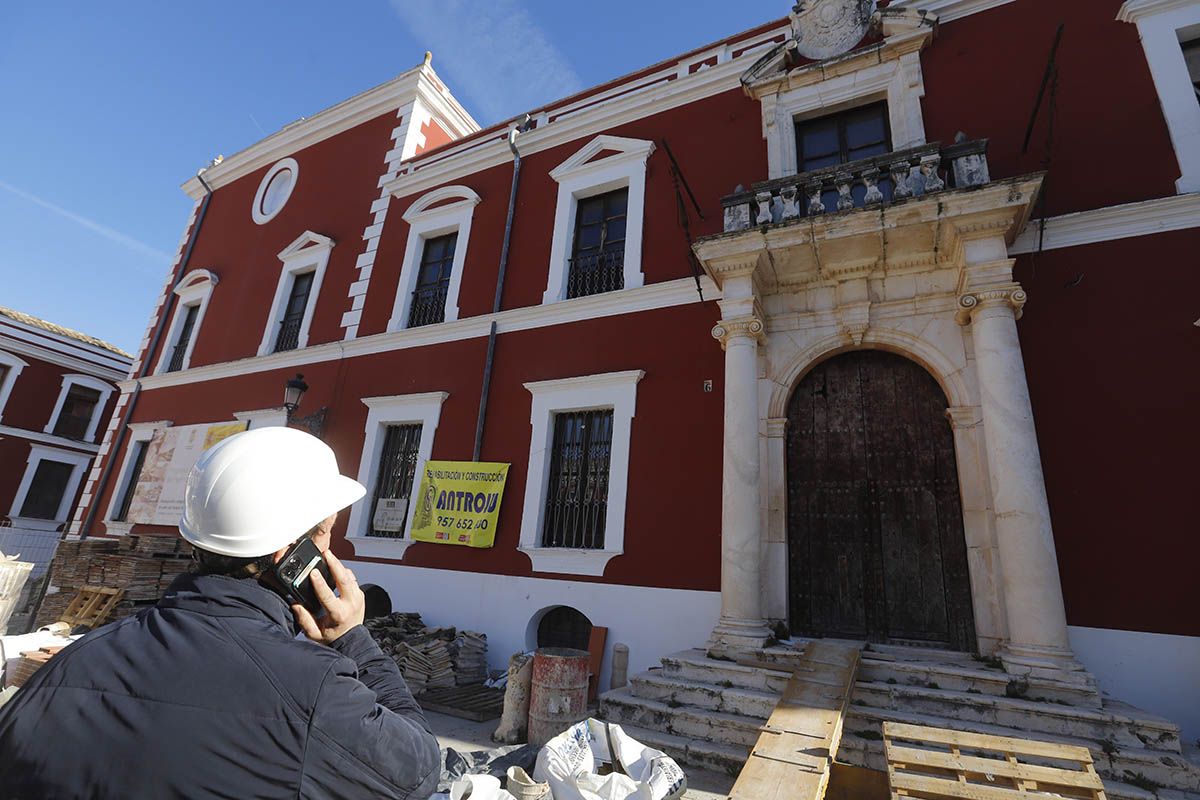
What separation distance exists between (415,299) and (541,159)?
140 inches

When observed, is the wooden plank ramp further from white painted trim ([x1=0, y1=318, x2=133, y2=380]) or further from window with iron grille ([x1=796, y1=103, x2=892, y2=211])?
white painted trim ([x1=0, y1=318, x2=133, y2=380])

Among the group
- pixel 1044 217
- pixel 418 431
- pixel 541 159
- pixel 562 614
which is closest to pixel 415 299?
pixel 418 431

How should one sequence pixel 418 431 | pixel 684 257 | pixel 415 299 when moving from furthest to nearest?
1. pixel 415 299
2. pixel 418 431
3. pixel 684 257

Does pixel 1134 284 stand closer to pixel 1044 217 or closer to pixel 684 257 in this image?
pixel 1044 217

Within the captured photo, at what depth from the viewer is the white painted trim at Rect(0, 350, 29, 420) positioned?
62.4ft

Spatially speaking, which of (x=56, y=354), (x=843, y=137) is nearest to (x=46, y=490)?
(x=56, y=354)

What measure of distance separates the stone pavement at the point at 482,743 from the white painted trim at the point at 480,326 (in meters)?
5.41

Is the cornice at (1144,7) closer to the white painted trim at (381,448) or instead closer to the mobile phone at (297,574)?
the mobile phone at (297,574)

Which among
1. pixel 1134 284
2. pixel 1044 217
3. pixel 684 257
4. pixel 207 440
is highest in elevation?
pixel 684 257

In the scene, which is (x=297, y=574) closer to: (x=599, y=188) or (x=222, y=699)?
(x=222, y=699)

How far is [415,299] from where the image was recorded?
10703 millimetres

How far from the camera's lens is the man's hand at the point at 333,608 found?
1.53m

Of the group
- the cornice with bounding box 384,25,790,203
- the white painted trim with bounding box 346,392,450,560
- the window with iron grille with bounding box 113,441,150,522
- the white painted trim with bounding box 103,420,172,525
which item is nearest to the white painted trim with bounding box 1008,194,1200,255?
the cornice with bounding box 384,25,790,203

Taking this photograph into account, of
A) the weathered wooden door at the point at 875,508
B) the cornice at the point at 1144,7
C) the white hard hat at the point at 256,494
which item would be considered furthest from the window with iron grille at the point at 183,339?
the cornice at the point at 1144,7
